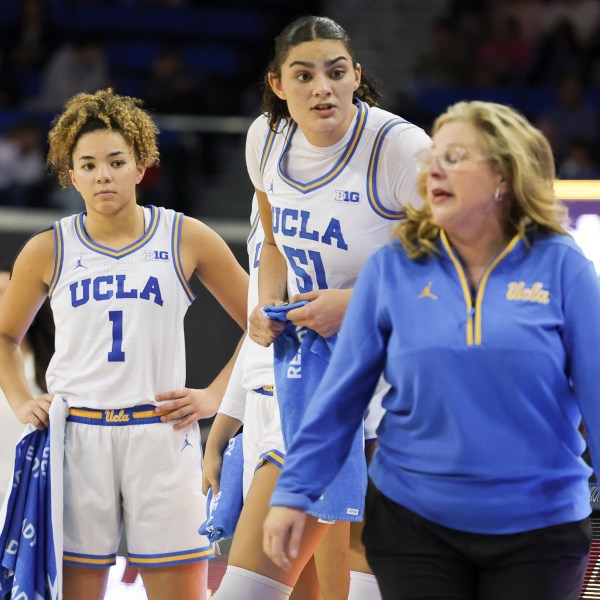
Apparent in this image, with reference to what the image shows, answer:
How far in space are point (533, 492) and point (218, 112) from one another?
26.3ft

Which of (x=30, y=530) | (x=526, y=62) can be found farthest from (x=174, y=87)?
(x=30, y=530)

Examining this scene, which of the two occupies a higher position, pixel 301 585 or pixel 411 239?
pixel 411 239

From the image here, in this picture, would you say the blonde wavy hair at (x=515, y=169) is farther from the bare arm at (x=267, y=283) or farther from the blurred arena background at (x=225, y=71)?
the blurred arena background at (x=225, y=71)

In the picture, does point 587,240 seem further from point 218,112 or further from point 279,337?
point 218,112

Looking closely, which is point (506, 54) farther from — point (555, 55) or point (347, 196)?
point (347, 196)

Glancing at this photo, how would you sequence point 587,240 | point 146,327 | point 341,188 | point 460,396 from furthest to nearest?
point 587,240 < point 146,327 < point 341,188 < point 460,396

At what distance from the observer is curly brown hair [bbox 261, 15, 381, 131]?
3.42 m

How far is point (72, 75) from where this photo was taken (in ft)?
36.1

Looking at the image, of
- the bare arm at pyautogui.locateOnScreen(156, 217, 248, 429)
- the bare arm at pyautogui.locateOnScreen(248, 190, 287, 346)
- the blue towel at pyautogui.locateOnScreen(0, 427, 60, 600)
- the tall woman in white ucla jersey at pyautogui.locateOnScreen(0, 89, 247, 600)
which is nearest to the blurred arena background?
the bare arm at pyautogui.locateOnScreen(156, 217, 248, 429)

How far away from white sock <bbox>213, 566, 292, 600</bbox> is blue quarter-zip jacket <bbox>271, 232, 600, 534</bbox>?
2.21 ft

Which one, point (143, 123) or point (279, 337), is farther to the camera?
point (143, 123)

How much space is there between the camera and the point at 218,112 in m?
10.3

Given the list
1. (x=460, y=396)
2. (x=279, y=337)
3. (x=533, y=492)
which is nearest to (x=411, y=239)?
(x=460, y=396)

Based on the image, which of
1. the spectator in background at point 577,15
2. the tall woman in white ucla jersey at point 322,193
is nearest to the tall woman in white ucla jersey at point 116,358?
the tall woman in white ucla jersey at point 322,193
